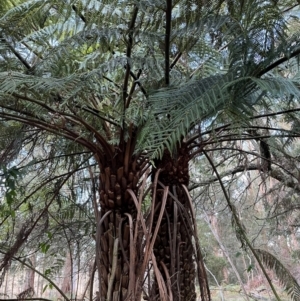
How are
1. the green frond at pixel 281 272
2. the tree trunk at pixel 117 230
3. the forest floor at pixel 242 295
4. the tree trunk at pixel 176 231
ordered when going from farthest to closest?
the forest floor at pixel 242 295 < the green frond at pixel 281 272 < the tree trunk at pixel 176 231 < the tree trunk at pixel 117 230

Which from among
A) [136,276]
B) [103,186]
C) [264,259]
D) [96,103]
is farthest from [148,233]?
[264,259]

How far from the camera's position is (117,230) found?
895 millimetres

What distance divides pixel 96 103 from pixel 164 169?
29 centimetres

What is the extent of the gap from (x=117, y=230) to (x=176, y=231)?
0.20 metres

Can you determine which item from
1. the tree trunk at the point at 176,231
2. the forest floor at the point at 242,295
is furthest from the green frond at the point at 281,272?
the forest floor at the point at 242,295

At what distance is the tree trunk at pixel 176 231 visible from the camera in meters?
1.00

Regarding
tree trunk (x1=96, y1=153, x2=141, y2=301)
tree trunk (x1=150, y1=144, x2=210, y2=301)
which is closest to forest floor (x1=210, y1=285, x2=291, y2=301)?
tree trunk (x1=150, y1=144, x2=210, y2=301)

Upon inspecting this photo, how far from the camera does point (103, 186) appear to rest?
962 millimetres

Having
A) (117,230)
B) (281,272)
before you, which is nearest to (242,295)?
(281,272)

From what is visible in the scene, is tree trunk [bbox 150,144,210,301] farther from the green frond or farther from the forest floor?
the forest floor

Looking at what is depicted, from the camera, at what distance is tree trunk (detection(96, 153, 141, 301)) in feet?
2.75

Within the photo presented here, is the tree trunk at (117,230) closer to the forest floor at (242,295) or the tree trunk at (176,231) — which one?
the tree trunk at (176,231)

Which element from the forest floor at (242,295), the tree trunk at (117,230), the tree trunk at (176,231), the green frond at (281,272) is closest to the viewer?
the tree trunk at (117,230)

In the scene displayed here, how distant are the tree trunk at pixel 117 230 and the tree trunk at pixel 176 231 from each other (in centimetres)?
13
